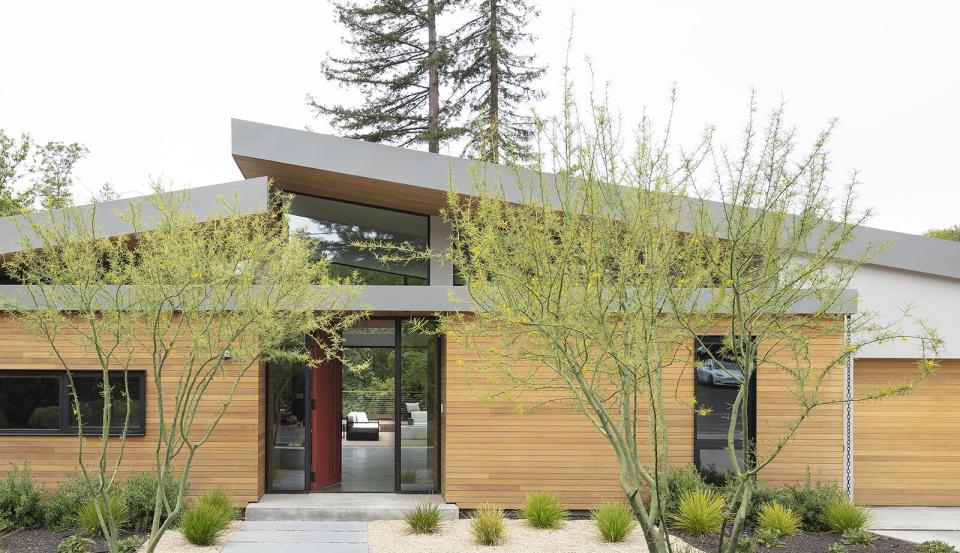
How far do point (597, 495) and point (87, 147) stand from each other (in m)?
28.7

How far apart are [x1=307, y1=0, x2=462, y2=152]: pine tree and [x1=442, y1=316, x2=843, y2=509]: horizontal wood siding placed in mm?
16107

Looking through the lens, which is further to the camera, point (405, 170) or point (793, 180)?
point (405, 170)

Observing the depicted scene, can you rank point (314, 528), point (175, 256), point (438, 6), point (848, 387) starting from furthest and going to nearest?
1. point (438, 6)
2. point (848, 387)
3. point (314, 528)
4. point (175, 256)

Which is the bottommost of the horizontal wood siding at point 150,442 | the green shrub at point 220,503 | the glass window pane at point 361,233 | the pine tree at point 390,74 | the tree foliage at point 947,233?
the green shrub at point 220,503

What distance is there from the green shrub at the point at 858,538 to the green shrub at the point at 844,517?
31 cm

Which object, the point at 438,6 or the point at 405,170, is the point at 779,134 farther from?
the point at 438,6

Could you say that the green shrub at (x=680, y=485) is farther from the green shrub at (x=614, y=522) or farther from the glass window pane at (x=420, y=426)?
the glass window pane at (x=420, y=426)

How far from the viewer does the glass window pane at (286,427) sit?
10.4 metres

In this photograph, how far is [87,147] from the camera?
1266 inches

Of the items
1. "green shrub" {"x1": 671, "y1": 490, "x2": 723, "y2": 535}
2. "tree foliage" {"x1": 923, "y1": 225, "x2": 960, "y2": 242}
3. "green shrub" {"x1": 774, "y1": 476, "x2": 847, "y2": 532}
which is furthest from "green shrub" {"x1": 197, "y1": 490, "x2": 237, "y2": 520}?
"tree foliage" {"x1": 923, "y1": 225, "x2": 960, "y2": 242}

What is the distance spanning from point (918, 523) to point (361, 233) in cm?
806

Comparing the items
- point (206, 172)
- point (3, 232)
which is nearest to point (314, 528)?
point (3, 232)

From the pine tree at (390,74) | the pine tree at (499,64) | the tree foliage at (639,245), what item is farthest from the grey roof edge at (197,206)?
the pine tree at (390,74)

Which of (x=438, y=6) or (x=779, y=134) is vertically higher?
(x=438, y=6)
